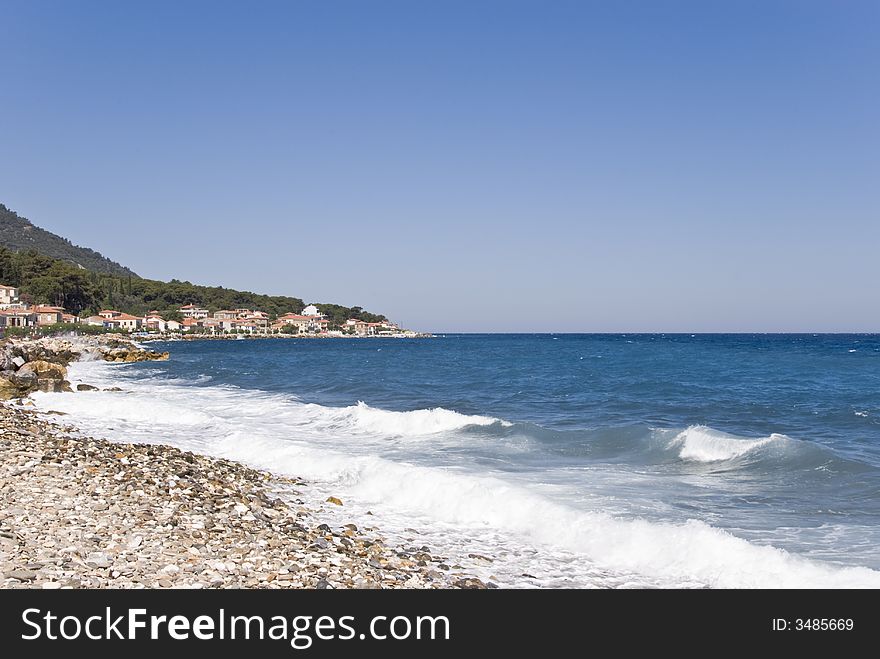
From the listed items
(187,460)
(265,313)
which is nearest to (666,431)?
(187,460)

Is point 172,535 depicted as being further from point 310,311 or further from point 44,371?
point 310,311

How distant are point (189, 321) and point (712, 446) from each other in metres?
152

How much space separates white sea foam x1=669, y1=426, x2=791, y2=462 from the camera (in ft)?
48.1

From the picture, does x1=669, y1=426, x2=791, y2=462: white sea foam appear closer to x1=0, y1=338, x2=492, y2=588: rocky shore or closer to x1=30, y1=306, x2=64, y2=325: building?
x1=0, y1=338, x2=492, y2=588: rocky shore

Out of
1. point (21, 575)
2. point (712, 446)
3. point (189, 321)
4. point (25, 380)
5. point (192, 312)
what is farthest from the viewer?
point (192, 312)

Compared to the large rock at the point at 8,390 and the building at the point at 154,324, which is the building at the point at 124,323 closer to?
the building at the point at 154,324

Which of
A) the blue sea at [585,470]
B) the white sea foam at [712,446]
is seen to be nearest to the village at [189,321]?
the blue sea at [585,470]

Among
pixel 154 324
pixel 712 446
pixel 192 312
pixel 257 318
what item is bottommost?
pixel 712 446

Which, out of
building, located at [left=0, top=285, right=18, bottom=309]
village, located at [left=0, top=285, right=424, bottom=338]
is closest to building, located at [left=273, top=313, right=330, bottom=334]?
village, located at [left=0, top=285, right=424, bottom=338]

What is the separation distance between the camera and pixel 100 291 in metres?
123

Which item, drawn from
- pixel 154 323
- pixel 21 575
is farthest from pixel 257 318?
pixel 21 575

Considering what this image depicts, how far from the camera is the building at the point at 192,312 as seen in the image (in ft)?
524
